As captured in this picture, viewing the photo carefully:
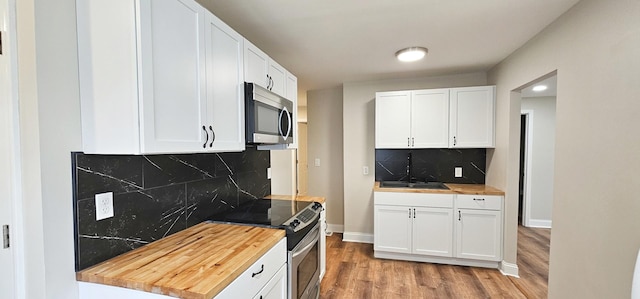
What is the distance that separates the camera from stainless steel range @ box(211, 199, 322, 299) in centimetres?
162

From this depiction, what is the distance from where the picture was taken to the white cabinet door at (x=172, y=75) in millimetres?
1033

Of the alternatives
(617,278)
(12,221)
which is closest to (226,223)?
(12,221)

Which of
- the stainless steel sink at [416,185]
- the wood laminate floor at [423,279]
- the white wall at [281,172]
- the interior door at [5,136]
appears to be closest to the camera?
the interior door at [5,136]

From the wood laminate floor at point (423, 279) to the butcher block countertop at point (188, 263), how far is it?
4.49ft

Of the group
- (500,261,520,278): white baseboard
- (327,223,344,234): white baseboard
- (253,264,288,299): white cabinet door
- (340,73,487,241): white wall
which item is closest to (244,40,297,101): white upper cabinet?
(253,264,288,299): white cabinet door

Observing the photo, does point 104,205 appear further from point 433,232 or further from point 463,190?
point 463,190

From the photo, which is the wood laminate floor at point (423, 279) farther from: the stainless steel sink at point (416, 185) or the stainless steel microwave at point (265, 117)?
the stainless steel microwave at point (265, 117)

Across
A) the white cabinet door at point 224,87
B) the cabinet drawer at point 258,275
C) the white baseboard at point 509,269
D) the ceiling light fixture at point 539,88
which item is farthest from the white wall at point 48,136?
the ceiling light fixture at point 539,88

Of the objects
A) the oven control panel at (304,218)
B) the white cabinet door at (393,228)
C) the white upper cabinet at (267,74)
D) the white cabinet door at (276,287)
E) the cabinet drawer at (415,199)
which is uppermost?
the white upper cabinet at (267,74)

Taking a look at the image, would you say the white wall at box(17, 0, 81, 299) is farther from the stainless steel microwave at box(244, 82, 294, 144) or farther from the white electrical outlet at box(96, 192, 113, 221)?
the stainless steel microwave at box(244, 82, 294, 144)

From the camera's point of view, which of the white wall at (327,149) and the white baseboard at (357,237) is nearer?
the white baseboard at (357,237)

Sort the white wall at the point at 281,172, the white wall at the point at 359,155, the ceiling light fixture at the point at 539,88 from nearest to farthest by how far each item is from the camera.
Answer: the ceiling light fixture at the point at 539,88
the white wall at the point at 359,155
the white wall at the point at 281,172

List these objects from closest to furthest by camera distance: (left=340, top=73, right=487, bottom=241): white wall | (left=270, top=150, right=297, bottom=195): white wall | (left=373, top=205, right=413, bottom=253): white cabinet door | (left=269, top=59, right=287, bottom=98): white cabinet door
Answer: (left=269, top=59, right=287, bottom=98): white cabinet door → (left=373, top=205, right=413, bottom=253): white cabinet door → (left=340, top=73, right=487, bottom=241): white wall → (left=270, top=150, right=297, bottom=195): white wall

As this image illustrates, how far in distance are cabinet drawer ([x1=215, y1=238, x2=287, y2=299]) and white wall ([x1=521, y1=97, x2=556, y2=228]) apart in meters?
4.62
